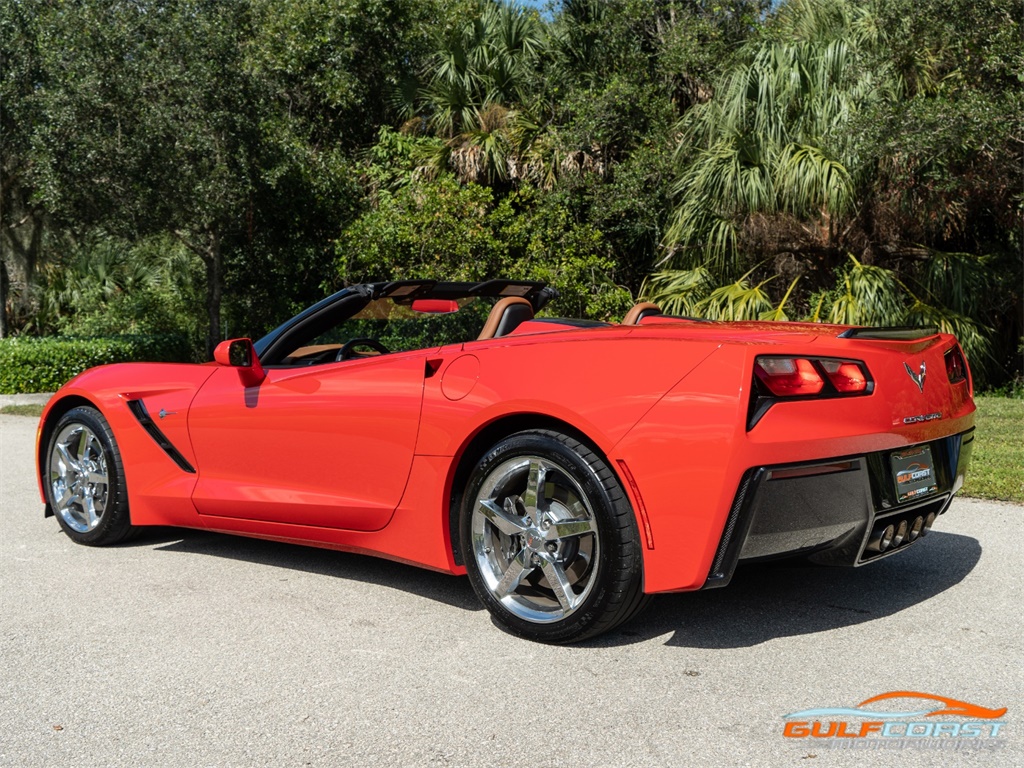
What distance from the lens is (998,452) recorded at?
8023mm

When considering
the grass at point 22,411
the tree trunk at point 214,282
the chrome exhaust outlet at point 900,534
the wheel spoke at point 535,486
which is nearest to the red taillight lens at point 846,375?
the chrome exhaust outlet at point 900,534

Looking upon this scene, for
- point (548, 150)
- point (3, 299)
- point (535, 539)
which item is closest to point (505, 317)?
point (535, 539)

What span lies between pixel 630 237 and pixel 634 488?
1225cm

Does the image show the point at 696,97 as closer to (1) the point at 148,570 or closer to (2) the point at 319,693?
(1) the point at 148,570

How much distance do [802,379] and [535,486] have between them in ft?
3.29

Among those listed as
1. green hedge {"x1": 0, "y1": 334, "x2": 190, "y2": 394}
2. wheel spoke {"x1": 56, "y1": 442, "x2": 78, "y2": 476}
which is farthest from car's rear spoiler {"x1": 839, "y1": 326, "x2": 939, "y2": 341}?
green hedge {"x1": 0, "y1": 334, "x2": 190, "y2": 394}

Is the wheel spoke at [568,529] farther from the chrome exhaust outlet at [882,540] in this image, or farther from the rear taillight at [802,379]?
the chrome exhaust outlet at [882,540]

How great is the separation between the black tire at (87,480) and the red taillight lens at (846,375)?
11.7ft

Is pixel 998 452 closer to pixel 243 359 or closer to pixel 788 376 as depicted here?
pixel 788 376

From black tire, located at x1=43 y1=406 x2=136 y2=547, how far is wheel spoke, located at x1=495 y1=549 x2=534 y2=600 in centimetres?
242

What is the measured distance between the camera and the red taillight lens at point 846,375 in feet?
11.6

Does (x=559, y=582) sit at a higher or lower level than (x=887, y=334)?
lower

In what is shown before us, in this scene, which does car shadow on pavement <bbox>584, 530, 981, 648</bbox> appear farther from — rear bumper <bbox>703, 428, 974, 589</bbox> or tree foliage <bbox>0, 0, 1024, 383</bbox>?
tree foliage <bbox>0, 0, 1024, 383</bbox>

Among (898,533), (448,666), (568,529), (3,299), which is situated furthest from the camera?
(3,299)
